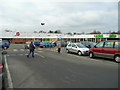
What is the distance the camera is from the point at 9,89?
16.7 ft

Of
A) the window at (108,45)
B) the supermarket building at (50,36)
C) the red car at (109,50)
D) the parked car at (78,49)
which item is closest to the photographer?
the red car at (109,50)

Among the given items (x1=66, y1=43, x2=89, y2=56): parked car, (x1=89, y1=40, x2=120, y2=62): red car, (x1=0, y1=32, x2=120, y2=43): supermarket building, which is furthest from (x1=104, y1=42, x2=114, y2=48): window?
(x1=0, y1=32, x2=120, y2=43): supermarket building

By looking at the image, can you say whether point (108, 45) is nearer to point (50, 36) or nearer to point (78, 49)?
point (78, 49)

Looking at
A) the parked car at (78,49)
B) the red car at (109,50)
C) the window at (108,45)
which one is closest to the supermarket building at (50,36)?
the parked car at (78,49)

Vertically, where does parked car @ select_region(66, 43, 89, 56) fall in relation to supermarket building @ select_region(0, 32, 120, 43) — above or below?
below

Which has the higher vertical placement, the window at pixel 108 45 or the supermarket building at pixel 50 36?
the supermarket building at pixel 50 36

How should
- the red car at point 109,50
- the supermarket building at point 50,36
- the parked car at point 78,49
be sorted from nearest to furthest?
the red car at point 109,50 < the parked car at point 78,49 < the supermarket building at point 50,36

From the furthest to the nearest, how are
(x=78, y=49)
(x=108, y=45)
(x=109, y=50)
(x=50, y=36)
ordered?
(x=50, y=36) → (x=78, y=49) → (x=108, y=45) → (x=109, y=50)

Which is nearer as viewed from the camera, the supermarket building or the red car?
the red car

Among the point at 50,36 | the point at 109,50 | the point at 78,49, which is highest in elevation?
the point at 50,36

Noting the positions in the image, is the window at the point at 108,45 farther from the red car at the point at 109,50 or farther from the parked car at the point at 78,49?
the parked car at the point at 78,49

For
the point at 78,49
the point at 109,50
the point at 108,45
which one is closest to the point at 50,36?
the point at 78,49

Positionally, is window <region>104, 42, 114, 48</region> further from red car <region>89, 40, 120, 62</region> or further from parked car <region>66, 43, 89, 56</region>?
parked car <region>66, 43, 89, 56</region>

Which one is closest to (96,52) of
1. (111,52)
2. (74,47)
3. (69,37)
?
(111,52)
